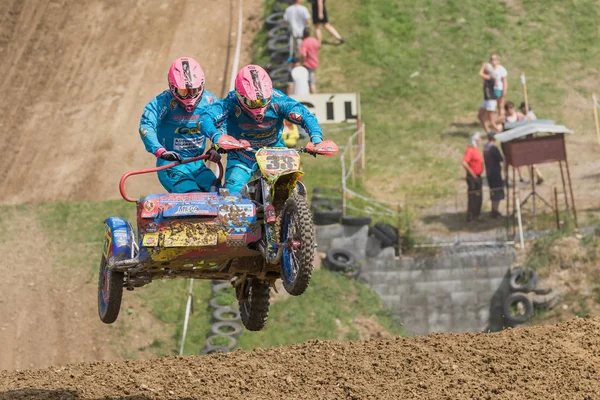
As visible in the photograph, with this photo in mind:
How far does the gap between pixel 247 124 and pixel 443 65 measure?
18564 mm

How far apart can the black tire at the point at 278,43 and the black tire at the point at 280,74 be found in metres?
1.20

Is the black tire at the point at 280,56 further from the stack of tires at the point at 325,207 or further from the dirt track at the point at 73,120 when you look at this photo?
the stack of tires at the point at 325,207

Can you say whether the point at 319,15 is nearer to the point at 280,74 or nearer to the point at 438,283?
the point at 280,74

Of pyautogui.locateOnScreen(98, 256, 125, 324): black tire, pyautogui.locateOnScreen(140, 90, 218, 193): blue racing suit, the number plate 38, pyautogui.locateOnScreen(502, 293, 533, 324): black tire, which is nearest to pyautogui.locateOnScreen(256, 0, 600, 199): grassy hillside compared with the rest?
pyautogui.locateOnScreen(502, 293, 533, 324): black tire

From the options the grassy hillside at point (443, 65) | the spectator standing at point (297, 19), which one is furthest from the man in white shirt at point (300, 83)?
the grassy hillside at point (443, 65)

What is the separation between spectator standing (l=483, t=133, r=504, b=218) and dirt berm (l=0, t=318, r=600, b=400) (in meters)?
8.35

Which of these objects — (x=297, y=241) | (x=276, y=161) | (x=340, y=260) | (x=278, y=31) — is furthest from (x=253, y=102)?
(x=278, y=31)

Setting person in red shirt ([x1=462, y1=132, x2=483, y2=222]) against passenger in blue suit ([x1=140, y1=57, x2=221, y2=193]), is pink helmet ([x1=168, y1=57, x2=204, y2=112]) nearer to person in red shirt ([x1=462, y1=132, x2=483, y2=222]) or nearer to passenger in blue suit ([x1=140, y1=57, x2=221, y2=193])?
passenger in blue suit ([x1=140, y1=57, x2=221, y2=193])

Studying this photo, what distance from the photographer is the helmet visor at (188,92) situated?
12.4 metres

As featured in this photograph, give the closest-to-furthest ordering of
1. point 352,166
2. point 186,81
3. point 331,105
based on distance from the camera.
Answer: point 186,81 → point 331,105 → point 352,166

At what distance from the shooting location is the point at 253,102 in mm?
11883

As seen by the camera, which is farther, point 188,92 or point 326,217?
point 326,217

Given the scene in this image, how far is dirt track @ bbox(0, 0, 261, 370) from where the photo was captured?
20094 mm

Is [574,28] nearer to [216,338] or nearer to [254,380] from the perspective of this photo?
[216,338]
